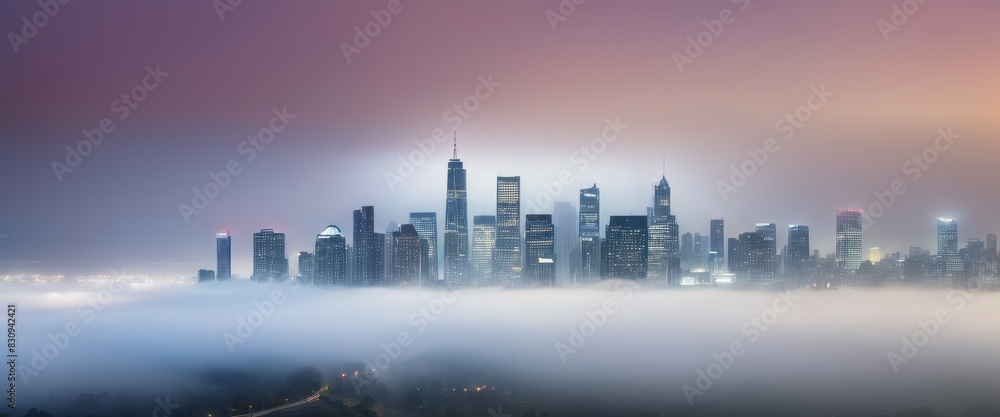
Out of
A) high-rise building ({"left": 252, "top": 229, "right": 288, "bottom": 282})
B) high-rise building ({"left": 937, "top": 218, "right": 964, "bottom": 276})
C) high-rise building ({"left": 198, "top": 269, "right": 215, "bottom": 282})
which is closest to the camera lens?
high-rise building ({"left": 937, "top": 218, "right": 964, "bottom": 276})

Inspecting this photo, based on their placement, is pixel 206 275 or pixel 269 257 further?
pixel 269 257

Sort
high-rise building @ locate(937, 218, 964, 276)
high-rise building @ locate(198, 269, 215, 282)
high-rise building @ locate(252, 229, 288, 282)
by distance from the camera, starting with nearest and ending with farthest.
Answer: high-rise building @ locate(937, 218, 964, 276) < high-rise building @ locate(198, 269, 215, 282) < high-rise building @ locate(252, 229, 288, 282)

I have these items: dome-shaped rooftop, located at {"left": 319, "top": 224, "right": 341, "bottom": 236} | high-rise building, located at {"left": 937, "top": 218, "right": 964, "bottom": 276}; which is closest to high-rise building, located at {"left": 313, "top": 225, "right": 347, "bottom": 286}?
dome-shaped rooftop, located at {"left": 319, "top": 224, "right": 341, "bottom": 236}

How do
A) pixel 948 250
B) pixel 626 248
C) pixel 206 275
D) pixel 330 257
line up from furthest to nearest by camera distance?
pixel 626 248, pixel 330 257, pixel 206 275, pixel 948 250

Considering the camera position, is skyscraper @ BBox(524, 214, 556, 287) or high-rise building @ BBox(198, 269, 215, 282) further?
Result: skyscraper @ BBox(524, 214, 556, 287)

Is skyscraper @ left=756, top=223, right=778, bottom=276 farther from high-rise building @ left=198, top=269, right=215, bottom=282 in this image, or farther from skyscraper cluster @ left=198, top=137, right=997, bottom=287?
high-rise building @ left=198, top=269, right=215, bottom=282

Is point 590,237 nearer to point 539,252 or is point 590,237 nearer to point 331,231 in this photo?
point 539,252

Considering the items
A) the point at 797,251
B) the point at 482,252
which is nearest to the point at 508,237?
the point at 482,252
